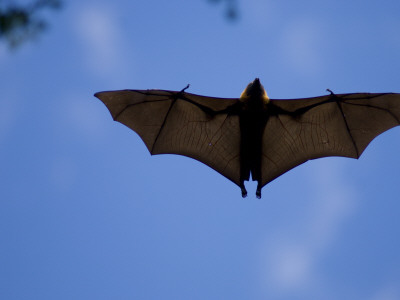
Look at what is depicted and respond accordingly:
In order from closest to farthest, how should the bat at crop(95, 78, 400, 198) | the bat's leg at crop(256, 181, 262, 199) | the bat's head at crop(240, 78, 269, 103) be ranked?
the bat's head at crop(240, 78, 269, 103), the bat's leg at crop(256, 181, 262, 199), the bat at crop(95, 78, 400, 198)

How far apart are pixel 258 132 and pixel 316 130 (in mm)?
1529

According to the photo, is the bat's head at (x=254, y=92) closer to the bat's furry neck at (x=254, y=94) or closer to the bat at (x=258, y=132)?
the bat's furry neck at (x=254, y=94)

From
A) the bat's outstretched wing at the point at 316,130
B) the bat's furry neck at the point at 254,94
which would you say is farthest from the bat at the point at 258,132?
the bat's furry neck at the point at 254,94

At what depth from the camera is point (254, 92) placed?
1054 cm

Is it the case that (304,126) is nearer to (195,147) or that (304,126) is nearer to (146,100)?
(195,147)

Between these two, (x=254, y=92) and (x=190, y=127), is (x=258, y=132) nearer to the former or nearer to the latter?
(x=254, y=92)

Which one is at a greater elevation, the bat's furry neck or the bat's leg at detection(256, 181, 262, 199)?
the bat's furry neck

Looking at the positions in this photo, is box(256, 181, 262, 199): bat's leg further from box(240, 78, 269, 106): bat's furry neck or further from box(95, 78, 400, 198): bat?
box(240, 78, 269, 106): bat's furry neck

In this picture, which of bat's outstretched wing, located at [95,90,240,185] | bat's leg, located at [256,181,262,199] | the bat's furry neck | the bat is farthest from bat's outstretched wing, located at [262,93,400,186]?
bat's outstretched wing, located at [95,90,240,185]

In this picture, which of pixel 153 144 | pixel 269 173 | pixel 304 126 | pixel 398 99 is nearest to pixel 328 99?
pixel 304 126

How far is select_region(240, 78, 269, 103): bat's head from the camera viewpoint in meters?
10.5

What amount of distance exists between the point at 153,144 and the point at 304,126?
382 cm

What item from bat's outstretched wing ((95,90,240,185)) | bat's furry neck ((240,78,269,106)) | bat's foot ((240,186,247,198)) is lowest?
bat's foot ((240,186,247,198))

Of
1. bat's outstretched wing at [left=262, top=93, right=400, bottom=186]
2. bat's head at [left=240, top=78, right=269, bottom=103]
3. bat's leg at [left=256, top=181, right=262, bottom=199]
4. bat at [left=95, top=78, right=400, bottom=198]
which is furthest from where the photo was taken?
bat's outstretched wing at [left=262, top=93, right=400, bottom=186]
